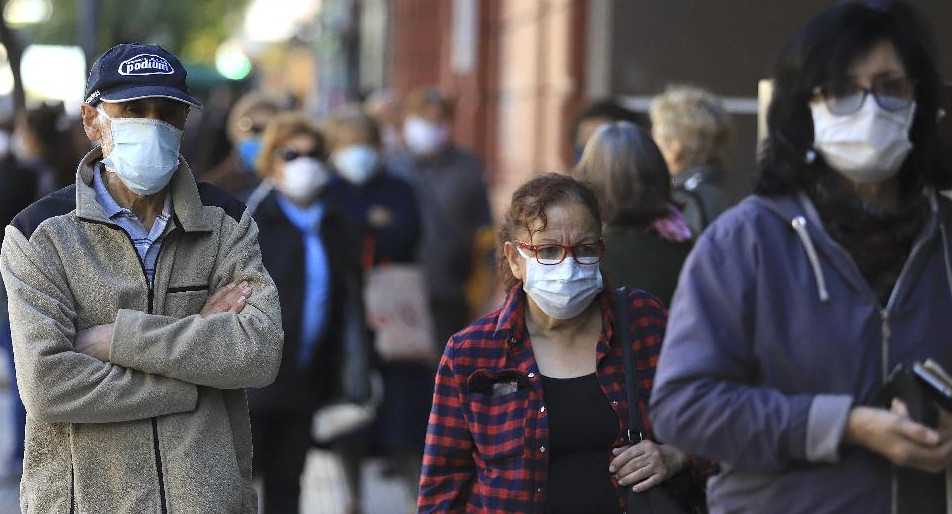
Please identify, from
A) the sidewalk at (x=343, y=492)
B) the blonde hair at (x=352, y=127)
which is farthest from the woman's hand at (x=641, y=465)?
the blonde hair at (x=352, y=127)

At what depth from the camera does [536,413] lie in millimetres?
3738

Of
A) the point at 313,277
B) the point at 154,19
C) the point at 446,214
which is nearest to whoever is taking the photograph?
the point at 313,277

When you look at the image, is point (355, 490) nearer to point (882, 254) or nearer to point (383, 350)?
point (383, 350)

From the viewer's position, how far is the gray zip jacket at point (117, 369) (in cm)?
379

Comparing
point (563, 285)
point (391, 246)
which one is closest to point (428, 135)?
point (391, 246)

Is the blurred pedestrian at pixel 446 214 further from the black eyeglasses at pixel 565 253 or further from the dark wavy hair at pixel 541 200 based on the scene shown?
the black eyeglasses at pixel 565 253

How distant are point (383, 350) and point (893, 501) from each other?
5884 mm

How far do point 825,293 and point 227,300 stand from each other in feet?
5.42

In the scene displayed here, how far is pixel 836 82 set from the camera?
10.0ft

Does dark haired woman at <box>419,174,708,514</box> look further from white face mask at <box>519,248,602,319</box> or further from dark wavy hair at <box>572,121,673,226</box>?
dark wavy hair at <box>572,121,673,226</box>

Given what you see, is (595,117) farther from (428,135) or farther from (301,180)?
(428,135)

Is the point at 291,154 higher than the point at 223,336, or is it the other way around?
the point at 291,154

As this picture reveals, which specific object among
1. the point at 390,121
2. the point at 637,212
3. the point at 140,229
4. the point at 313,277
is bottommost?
the point at 313,277

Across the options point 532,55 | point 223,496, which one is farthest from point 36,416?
point 532,55
